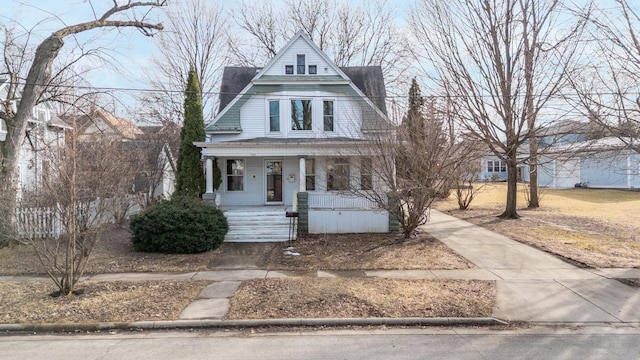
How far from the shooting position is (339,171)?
1493cm

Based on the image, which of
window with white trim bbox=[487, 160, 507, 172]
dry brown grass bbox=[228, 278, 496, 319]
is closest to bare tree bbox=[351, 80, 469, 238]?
dry brown grass bbox=[228, 278, 496, 319]

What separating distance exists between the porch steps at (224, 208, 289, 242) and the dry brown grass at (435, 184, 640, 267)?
826 cm

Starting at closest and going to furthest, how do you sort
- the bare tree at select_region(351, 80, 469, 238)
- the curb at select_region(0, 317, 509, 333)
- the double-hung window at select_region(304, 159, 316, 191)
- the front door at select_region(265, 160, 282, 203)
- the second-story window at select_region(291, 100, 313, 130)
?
the curb at select_region(0, 317, 509, 333) < the bare tree at select_region(351, 80, 469, 238) < the double-hung window at select_region(304, 159, 316, 191) < the second-story window at select_region(291, 100, 313, 130) < the front door at select_region(265, 160, 282, 203)

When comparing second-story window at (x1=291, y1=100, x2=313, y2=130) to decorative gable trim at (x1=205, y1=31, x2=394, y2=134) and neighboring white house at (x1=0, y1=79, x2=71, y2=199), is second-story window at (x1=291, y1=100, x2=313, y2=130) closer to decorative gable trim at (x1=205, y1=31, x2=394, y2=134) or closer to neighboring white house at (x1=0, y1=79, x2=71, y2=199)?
decorative gable trim at (x1=205, y1=31, x2=394, y2=134)

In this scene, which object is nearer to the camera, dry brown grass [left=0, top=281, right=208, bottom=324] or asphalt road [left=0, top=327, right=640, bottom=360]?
asphalt road [left=0, top=327, right=640, bottom=360]

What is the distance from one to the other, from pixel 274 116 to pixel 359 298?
40.6ft

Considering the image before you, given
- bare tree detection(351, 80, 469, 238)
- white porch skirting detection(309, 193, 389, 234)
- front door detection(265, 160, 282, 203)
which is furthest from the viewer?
front door detection(265, 160, 282, 203)

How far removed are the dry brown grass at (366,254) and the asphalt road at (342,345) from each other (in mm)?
3766

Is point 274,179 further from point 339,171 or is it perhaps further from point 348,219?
point 348,219

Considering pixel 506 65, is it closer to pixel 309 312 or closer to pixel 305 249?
pixel 305 249

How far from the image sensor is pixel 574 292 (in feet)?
24.1

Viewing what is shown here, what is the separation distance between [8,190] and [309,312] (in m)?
10.5

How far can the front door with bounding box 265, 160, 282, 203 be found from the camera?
18031 mm

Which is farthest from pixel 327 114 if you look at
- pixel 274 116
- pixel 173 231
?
pixel 173 231
